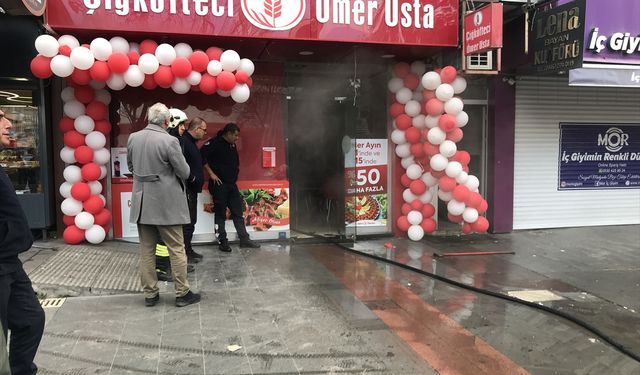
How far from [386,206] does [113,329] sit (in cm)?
491

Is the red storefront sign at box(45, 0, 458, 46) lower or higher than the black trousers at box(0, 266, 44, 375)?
higher

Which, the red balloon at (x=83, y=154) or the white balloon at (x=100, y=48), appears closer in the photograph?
the white balloon at (x=100, y=48)

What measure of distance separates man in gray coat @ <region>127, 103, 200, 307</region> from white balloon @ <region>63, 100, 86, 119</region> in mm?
2316

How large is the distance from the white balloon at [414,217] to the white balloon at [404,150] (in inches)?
33.9

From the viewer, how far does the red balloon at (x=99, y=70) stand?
5.88 m

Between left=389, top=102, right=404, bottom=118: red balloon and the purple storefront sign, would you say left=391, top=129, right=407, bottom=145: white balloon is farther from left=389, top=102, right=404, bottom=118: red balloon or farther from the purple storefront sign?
the purple storefront sign

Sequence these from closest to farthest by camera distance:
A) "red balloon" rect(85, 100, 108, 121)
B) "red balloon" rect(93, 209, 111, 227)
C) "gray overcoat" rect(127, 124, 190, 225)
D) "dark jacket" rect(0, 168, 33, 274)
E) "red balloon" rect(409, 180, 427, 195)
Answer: "dark jacket" rect(0, 168, 33, 274) → "gray overcoat" rect(127, 124, 190, 225) → "red balloon" rect(85, 100, 108, 121) → "red balloon" rect(93, 209, 111, 227) → "red balloon" rect(409, 180, 427, 195)

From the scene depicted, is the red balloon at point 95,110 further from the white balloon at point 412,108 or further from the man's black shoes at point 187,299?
the white balloon at point 412,108

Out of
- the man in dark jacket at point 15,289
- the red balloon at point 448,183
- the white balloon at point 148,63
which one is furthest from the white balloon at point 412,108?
the man in dark jacket at point 15,289

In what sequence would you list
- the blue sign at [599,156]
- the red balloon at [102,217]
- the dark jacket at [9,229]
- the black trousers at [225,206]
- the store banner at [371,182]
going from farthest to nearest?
the blue sign at [599,156] < the store banner at [371,182] < the black trousers at [225,206] < the red balloon at [102,217] < the dark jacket at [9,229]

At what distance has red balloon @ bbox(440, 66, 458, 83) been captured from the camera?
690 cm

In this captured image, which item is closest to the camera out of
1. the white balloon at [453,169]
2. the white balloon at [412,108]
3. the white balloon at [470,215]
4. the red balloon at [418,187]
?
the white balloon at [453,169]

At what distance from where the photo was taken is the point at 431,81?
6996mm

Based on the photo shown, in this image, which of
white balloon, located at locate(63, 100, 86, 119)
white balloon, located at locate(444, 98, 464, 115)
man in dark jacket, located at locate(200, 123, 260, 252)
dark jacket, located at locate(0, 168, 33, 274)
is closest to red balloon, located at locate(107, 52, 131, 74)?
white balloon, located at locate(63, 100, 86, 119)
